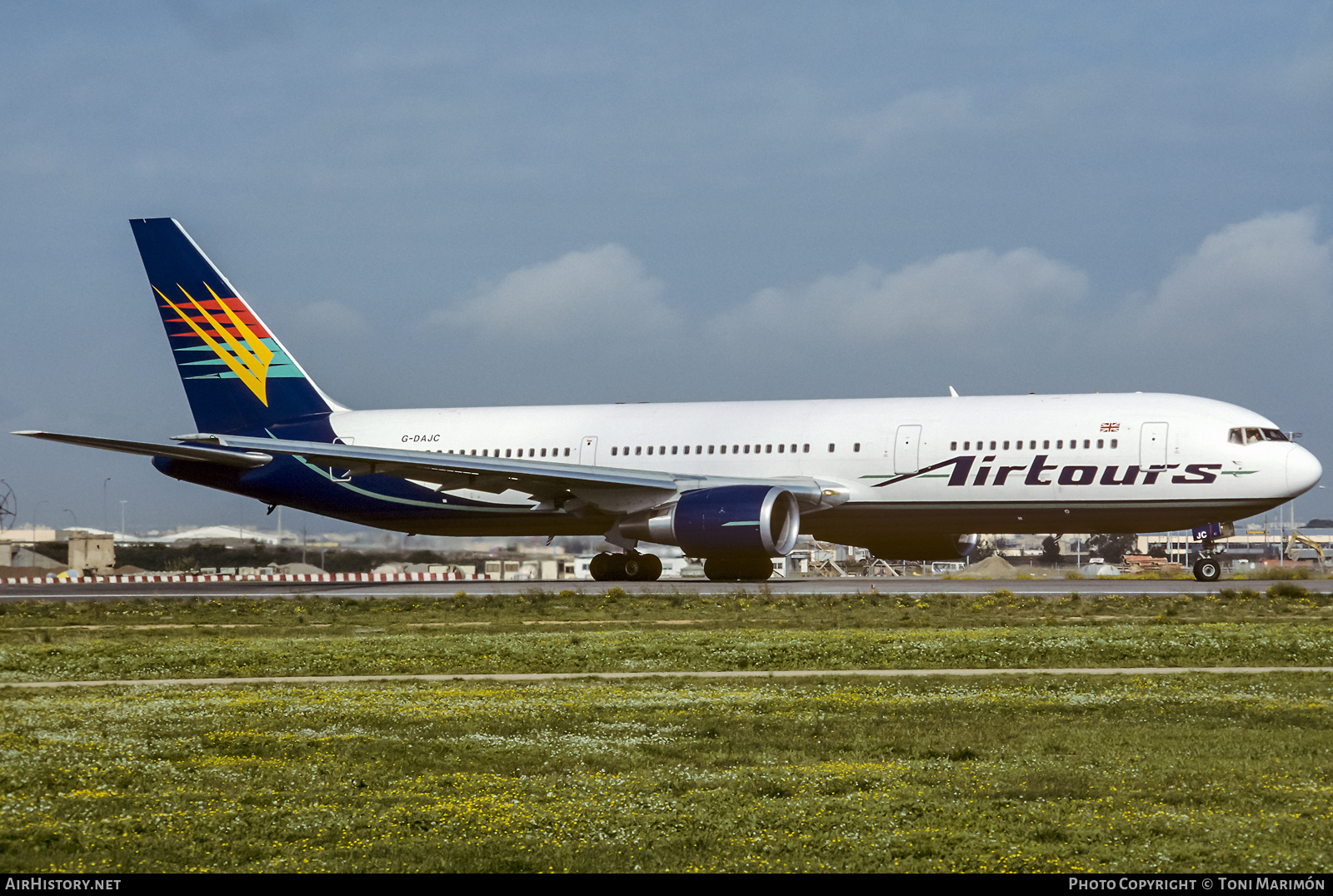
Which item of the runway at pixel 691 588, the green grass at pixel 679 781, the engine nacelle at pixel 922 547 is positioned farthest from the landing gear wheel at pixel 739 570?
the green grass at pixel 679 781

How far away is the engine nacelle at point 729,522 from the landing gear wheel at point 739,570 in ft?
5.95

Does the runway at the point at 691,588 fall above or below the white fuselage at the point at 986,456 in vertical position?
below

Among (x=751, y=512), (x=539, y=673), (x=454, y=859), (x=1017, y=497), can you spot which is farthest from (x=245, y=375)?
(x=454, y=859)

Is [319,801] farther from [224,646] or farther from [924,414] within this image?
[924,414]

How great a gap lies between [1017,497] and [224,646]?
18.9 meters

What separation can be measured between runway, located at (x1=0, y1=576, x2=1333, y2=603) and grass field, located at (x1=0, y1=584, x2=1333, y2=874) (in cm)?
1095

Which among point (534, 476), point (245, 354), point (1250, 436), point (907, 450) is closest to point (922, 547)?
point (907, 450)

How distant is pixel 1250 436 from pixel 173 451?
26.7 m

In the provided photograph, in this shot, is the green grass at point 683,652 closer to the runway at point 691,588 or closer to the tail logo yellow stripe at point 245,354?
the runway at point 691,588

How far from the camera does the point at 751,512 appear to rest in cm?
3180

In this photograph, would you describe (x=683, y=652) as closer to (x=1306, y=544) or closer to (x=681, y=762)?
(x=681, y=762)

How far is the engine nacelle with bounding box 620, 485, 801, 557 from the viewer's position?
3178cm

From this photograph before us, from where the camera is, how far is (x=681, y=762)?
35.1 ft

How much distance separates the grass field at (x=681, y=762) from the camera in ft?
26.0
